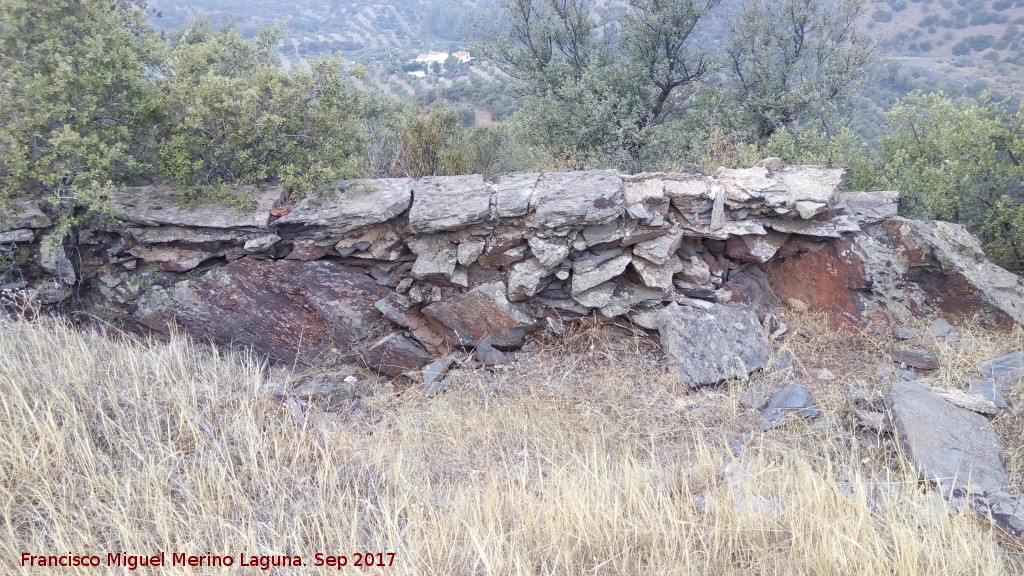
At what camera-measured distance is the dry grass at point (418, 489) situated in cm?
247

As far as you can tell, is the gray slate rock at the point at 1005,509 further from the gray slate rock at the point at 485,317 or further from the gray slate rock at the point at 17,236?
the gray slate rock at the point at 17,236

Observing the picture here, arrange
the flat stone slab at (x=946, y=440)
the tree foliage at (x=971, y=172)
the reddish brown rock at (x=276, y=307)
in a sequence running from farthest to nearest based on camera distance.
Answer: the tree foliage at (x=971, y=172), the reddish brown rock at (x=276, y=307), the flat stone slab at (x=946, y=440)

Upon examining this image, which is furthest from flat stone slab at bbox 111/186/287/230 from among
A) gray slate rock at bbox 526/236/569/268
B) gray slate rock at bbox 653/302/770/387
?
gray slate rock at bbox 653/302/770/387

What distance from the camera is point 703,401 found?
4.49 metres

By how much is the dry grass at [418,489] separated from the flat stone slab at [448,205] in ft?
5.82

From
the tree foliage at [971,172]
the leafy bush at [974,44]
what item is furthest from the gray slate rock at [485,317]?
the leafy bush at [974,44]

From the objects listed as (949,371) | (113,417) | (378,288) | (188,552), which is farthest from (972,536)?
(378,288)

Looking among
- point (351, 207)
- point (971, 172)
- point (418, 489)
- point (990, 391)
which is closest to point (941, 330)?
point (990, 391)

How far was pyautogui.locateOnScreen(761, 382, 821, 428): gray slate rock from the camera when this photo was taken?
412cm

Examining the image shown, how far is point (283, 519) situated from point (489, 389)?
2.41 meters

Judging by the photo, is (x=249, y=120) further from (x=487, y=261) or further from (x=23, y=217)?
(x=487, y=261)

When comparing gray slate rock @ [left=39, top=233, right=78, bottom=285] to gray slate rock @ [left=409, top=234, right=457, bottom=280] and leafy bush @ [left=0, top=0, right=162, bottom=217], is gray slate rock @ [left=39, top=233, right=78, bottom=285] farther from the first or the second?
gray slate rock @ [left=409, top=234, right=457, bottom=280]

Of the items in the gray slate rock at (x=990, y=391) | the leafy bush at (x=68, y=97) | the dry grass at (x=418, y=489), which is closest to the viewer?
the dry grass at (x=418, y=489)

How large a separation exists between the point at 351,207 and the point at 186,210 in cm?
139
